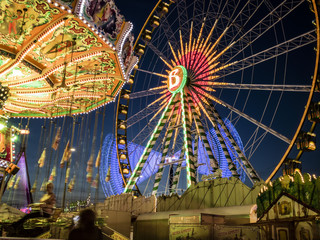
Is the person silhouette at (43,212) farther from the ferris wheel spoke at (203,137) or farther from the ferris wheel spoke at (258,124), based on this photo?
the ferris wheel spoke at (258,124)

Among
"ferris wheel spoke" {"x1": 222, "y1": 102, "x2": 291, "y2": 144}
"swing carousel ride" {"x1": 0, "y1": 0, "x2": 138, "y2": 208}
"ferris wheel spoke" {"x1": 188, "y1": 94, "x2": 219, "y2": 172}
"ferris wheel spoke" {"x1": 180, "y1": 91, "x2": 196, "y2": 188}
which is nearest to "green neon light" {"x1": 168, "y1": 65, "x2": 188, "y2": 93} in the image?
"ferris wheel spoke" {"x1": 180, "y1": 91, "x2": 196, "y2": 188}

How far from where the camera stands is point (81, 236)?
2805 millimetres

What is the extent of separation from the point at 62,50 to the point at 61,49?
7 centimetres

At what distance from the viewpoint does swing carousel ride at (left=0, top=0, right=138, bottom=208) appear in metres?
7.94

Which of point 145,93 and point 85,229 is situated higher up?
point 145,93

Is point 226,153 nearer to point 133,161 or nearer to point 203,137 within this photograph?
point 203,137

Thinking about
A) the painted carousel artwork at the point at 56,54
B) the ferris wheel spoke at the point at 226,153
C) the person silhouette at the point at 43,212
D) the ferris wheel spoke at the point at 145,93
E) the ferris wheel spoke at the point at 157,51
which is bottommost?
the person silhouette at the point at 43,212

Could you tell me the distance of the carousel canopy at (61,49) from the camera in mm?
7932

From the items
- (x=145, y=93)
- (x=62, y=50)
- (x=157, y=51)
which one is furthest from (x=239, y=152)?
(x=62, y=50)

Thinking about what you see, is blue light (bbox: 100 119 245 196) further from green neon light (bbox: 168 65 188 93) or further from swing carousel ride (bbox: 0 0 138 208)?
swing carousel ride (bbox: 0 0 138 208)

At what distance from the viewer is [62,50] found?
988cm

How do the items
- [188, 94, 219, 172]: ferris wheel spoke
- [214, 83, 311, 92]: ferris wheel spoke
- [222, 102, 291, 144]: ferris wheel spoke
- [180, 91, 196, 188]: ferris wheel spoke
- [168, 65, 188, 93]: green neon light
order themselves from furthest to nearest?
[168, 65, 188, 93]: green neon light, [188, 94, 219, 172]: ferris wheel spoke, [180, 91, 196, 188]: ferris wheel spoke, [222, 102, 291, 144]: ferris wheel spoke, [214, 83, 311, 92]: ferris wheel spoke

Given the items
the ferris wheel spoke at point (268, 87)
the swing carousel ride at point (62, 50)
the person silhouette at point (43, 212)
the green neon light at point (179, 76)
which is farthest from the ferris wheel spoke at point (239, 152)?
the person silhouette at point (43, 212)

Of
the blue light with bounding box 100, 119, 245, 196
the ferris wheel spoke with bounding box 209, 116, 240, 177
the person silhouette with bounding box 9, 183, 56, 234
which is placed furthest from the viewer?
the blue light with bounding box 100, 119, 245, 196
